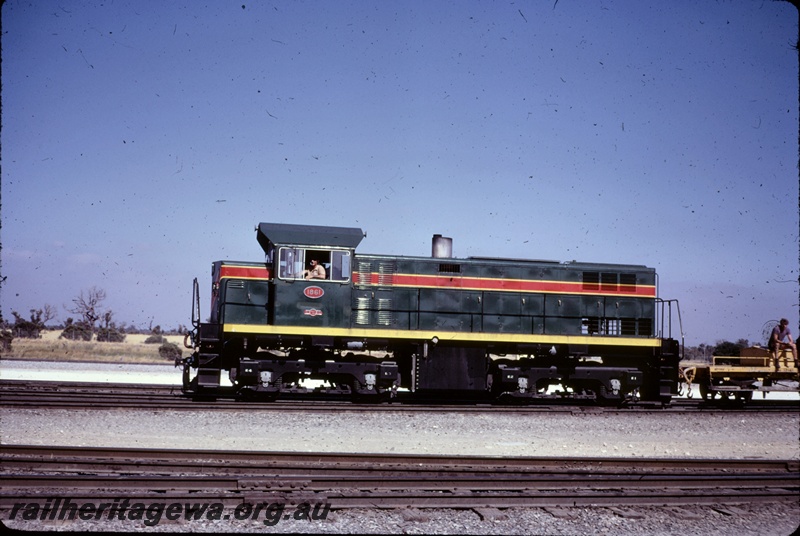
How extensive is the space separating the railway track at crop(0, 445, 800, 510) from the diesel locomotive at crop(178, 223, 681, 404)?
5.38m

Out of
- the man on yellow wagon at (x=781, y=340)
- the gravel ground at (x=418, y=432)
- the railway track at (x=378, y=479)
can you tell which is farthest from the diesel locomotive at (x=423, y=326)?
the railway track at (x=378, y=479)

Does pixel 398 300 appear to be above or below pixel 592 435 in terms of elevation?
above

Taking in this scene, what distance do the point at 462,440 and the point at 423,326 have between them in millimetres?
4055

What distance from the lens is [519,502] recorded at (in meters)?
6.49

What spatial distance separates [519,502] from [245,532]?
2896mm

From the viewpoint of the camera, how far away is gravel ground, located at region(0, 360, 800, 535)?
5910mm

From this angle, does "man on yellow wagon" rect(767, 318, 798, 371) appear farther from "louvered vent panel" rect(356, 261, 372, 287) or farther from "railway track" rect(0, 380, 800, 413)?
"louvered vent panel" rect(356, 261, 372, 287)

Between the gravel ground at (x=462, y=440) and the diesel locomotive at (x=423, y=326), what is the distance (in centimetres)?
144

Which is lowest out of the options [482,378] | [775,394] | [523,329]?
[775,394]

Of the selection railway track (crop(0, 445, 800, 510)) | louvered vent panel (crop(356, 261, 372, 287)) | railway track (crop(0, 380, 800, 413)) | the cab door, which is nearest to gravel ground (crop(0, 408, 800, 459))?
railway track (crop(0, 380, 800, 413))

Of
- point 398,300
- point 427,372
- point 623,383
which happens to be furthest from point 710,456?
point 398,300

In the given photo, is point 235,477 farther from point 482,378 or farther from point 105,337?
point 105,337

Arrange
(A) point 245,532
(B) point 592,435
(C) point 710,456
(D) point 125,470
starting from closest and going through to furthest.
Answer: (A) point 245,532 → (D) point 125,470 → (C) point 710,456 → (B) point 592,435

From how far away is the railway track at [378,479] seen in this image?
6.32 meters
